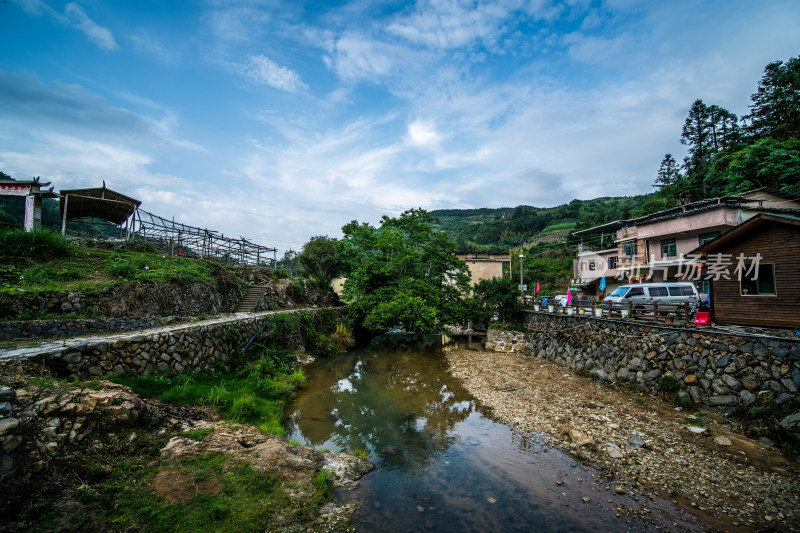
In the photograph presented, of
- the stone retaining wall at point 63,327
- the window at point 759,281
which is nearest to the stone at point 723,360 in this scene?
the window at point 759,281

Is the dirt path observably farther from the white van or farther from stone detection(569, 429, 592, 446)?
the white van

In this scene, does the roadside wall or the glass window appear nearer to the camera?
the roadside wall

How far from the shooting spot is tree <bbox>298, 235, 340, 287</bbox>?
108 feet

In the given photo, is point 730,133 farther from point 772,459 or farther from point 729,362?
point 772,459

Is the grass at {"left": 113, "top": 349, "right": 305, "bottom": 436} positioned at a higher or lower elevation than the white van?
lower

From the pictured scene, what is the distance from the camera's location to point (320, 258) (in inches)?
1297

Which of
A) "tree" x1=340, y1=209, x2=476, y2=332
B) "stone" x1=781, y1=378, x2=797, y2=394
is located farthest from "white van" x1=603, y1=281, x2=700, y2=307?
"tree" x1=340, y1=209, x2=476, y2=332

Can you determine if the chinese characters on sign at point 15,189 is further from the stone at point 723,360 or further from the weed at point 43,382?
the stone at point 723,360

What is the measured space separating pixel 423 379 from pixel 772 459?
38.5 feet

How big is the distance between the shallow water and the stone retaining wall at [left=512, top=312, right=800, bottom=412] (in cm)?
627

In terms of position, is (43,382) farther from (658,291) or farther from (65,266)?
(658,291)

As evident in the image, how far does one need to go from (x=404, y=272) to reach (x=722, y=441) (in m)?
20.3

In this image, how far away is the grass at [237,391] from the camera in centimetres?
900

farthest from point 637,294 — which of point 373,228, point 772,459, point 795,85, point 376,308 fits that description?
point 795,85
